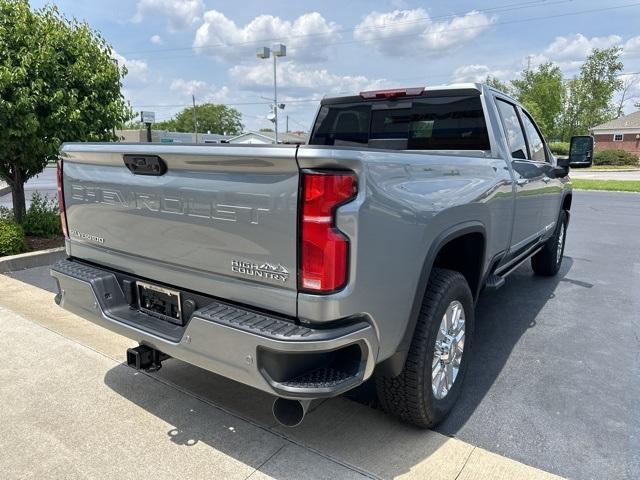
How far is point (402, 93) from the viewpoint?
12.9 ft

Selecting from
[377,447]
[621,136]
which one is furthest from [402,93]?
[621,136]

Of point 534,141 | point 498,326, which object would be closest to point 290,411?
point 498,326

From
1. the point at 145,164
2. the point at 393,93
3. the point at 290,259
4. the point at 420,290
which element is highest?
the point at 393,93

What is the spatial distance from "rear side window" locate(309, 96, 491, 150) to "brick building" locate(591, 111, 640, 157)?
2199 inches

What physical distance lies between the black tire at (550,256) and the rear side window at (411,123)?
104 inches

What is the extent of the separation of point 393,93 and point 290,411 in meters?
2.69

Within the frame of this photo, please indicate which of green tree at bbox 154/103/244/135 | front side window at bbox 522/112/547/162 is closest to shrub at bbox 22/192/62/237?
front side window at bbox 522/112/547/162

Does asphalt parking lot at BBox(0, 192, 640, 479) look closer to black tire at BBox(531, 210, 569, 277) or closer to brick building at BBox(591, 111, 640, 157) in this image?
black tire at BBox(531, 210, 569, 277)

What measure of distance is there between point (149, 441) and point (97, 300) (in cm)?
80

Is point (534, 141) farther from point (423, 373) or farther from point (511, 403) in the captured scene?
point (423, 373)

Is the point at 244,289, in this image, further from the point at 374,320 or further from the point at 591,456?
the point at 591,456

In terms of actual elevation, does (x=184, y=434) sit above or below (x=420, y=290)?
below

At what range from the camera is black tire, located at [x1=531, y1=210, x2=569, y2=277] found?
19.2ft

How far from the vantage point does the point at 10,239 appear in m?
5.89
